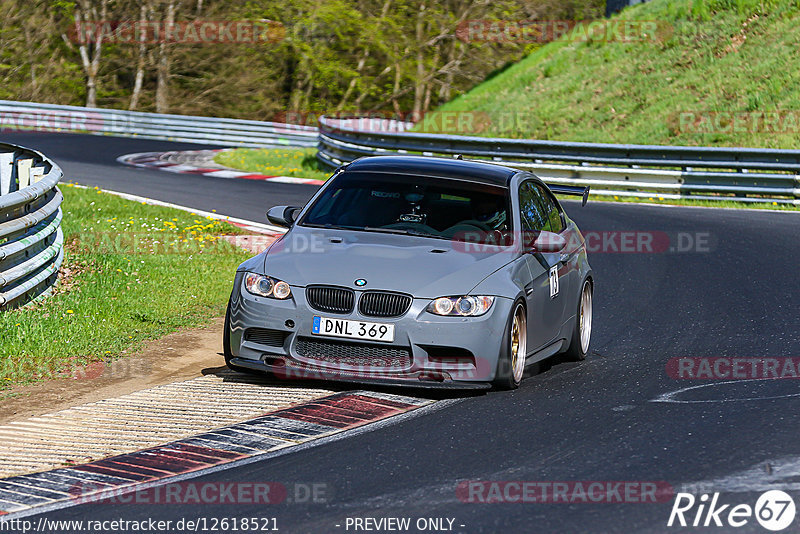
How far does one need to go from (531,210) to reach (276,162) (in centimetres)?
2090

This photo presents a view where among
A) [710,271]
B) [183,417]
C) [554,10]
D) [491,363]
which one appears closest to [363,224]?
[491,363]

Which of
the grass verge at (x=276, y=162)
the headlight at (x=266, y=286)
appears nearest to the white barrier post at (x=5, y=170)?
the headlight at (x=266, y=286)

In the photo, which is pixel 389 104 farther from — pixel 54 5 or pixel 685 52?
pixel 685 52

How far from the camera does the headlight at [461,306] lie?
7.57 m

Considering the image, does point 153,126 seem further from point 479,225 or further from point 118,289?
point 479,225

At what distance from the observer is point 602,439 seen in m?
6.55

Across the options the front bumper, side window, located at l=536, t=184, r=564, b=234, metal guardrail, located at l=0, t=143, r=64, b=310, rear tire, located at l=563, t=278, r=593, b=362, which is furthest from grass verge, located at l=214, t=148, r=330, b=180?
the front bumper

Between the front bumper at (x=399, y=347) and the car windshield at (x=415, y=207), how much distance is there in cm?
111

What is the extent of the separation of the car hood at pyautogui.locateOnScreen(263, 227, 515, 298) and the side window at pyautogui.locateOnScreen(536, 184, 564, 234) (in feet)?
4.49

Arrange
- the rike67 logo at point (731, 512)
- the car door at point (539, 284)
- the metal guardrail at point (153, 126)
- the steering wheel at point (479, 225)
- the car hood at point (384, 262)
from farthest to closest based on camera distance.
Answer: the metal guardrail at point (153, 126), the steering wheel at point (479, 225), the car door at point (539, 284), the car hood at point (384, 262), the rike67 logo at point (731, 512)

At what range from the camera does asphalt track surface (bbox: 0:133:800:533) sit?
17.2 ft

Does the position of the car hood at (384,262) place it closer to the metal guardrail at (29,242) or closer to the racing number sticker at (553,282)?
the racing number sticker at (553,282)

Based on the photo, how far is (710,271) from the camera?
13.9m

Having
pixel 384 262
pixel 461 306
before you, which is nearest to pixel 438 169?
pixel 384 262
